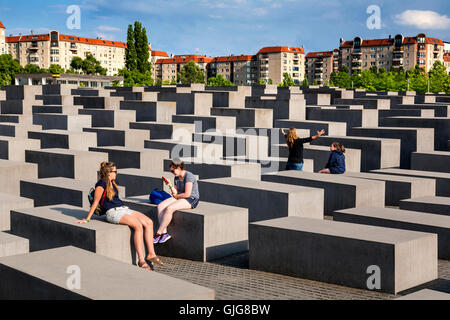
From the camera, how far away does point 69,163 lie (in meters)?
14.4

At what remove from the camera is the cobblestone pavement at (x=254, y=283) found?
6.79 meters

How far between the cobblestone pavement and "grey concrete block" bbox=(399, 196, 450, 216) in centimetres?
179

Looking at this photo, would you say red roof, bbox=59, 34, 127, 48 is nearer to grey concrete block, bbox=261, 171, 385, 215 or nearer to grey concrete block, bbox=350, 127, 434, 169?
grey concrete block, bbox=350, 127, 434, 169

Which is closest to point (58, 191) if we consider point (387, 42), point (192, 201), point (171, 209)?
point (171, 209)

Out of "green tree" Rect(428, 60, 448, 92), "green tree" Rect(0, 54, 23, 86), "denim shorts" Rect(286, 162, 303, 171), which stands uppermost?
"green tree" Rect(0, 54, 23, 86)

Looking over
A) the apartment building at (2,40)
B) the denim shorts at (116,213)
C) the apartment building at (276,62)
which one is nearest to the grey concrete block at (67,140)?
the denim shorts at (116,213)

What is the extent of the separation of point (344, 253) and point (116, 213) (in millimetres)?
2964

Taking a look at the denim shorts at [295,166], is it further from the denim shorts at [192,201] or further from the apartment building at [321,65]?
the apartment building at [321,65]

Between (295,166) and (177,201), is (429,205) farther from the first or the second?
(177,201)

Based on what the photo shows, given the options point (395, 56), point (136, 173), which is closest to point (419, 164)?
point (136, 173)

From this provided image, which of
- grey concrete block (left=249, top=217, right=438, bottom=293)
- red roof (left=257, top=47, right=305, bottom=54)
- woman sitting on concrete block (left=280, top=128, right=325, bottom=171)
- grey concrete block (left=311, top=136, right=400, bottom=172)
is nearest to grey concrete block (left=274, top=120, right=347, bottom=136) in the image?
grey concrete block (left=311, top=136, right=400, bottom=172)

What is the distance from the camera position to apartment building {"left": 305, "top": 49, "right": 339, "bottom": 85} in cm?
16800
